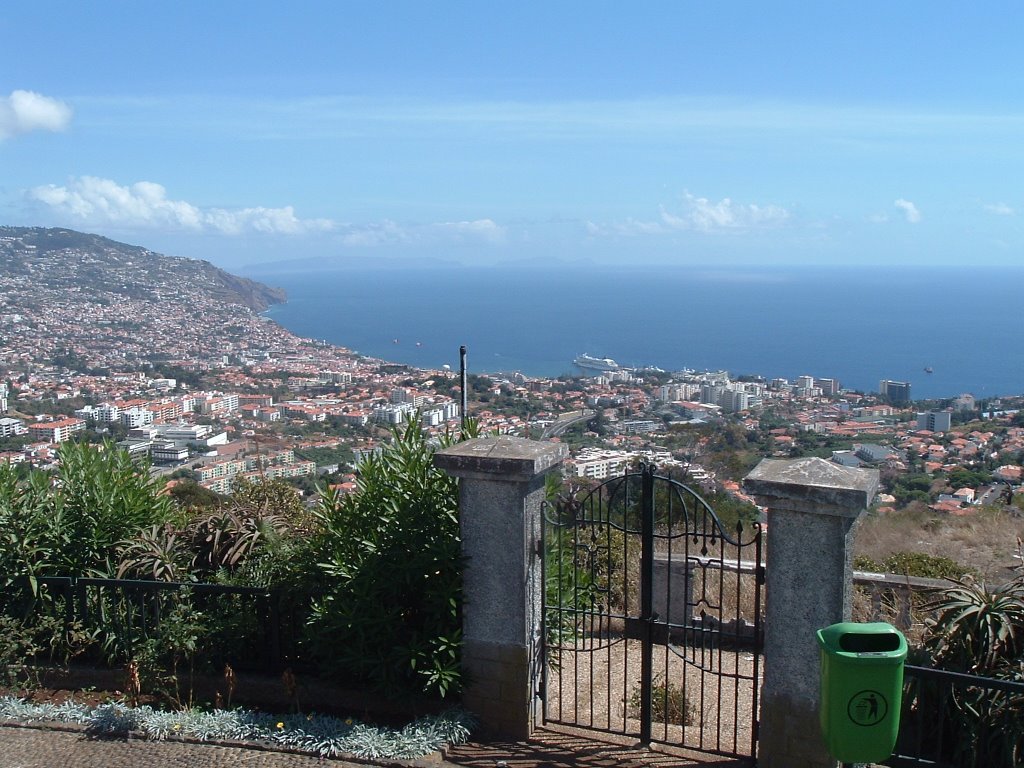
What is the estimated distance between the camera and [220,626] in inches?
251

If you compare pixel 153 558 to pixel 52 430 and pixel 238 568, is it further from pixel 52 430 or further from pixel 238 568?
pixel 52 430


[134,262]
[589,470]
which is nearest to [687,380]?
[589,470]

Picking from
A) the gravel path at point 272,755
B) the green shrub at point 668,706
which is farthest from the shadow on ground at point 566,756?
the green shrub at point 668,706

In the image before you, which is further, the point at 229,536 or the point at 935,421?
the point at 935,421

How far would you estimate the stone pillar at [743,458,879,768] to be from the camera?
448 cm

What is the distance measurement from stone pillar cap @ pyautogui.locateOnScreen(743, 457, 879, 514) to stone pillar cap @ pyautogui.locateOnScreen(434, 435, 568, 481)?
1224 millimetres

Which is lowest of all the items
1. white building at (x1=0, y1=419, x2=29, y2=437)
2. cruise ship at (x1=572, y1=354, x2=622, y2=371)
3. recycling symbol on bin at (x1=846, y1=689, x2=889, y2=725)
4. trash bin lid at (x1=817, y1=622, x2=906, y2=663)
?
white building at (x1=0, y1=419, x2=29, y2=437)

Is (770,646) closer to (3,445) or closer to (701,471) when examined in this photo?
(701,471)

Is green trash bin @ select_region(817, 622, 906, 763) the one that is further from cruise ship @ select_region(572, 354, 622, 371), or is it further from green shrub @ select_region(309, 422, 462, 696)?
cruise ship @ select_region(572, 354, 622, 371)

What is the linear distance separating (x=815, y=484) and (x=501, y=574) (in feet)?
6.37

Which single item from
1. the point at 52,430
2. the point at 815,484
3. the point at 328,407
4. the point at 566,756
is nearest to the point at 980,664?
the point at 815,484

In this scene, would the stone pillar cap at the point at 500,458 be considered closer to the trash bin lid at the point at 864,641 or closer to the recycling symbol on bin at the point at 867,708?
the trash bin lid at the point at 864,641

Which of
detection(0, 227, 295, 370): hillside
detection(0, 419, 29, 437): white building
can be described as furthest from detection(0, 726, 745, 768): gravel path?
detection(0, 227, 295, 370): hillside

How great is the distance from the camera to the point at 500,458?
205 inches
